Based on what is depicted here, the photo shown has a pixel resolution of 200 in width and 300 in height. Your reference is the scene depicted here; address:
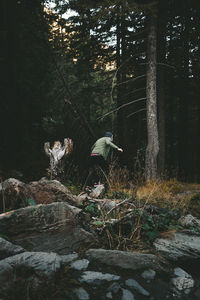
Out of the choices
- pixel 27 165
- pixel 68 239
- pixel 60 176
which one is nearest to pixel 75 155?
pixel 27 165

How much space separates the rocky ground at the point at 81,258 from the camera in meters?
2.09

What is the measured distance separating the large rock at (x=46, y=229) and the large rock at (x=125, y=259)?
28 cm

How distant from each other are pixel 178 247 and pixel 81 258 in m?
1.46

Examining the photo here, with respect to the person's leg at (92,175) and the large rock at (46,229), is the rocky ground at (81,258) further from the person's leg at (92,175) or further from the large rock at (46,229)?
the person's leg at (92,175)

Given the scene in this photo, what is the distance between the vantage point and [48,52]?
10.2 meters

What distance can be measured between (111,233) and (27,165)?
5339 millimetres

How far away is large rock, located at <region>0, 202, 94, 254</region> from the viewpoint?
2.72m

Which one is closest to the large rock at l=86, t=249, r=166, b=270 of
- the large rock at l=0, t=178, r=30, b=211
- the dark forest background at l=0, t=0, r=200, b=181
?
the large rock at l=0, t=178, r=30, b=211

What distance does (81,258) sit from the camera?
264cm

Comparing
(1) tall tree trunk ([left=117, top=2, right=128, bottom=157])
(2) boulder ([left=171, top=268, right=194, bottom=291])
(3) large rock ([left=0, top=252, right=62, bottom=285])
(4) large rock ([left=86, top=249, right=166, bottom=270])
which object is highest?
(1) tall tree trunk ([left=117, top=2, right=128, bottom=157])

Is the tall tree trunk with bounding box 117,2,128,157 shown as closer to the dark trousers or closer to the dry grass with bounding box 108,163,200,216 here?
the dark trousers

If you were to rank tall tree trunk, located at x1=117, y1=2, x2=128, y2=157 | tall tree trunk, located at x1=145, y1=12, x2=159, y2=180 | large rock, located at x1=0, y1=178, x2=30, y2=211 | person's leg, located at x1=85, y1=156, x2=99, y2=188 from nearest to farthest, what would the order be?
large rock, located at x1=0, y1=178, x2=30, y2=211 < person's leg, located at x1=85, y1=156, x2=99, y2=188 < tall tree trunk, located at x1=145, y1=12, x2=159, y2=180 < tall tree trunk, located at x1=117, y1=2, x2=128, y2=157

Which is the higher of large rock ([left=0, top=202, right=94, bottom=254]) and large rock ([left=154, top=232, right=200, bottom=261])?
large rock ([left=0, top=202, right=94, bottom=254])

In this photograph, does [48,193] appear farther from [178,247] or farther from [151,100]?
[151,100]
